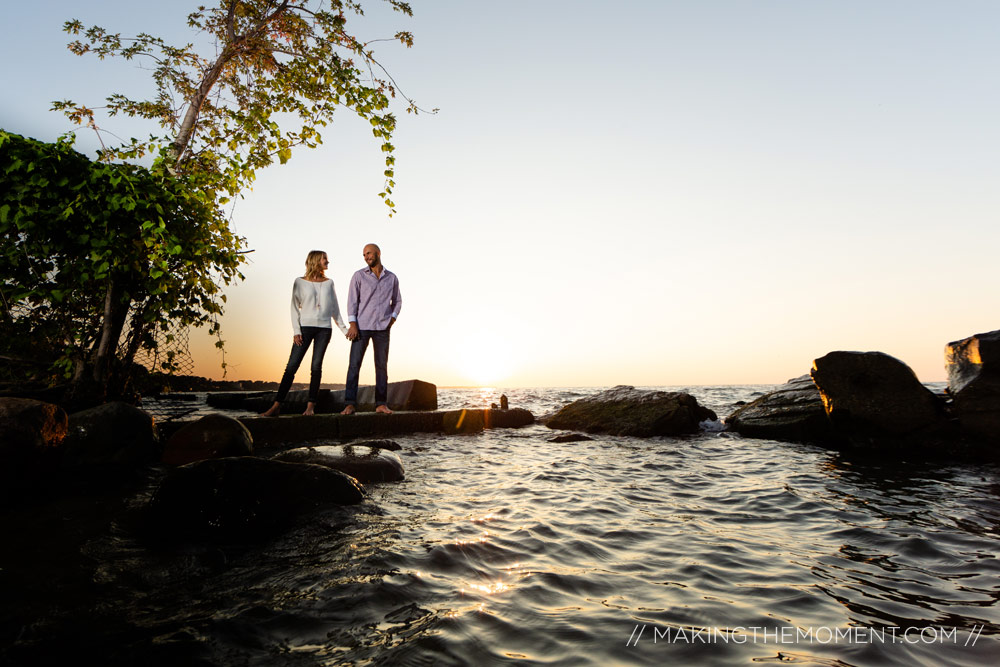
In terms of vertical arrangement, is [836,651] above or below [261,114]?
below

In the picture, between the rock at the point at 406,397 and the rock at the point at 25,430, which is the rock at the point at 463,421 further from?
the rock at the point at 25,430

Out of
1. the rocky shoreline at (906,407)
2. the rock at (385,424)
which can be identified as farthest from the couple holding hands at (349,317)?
the rocky shoreline at (906,407)

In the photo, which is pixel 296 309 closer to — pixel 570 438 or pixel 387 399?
pixel 387 399

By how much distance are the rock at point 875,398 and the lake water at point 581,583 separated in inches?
120

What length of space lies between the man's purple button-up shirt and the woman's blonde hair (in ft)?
2.38

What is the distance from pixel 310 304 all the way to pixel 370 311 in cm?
104

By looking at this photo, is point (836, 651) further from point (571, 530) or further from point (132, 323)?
point (132, 323)

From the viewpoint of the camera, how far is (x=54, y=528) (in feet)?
11.0

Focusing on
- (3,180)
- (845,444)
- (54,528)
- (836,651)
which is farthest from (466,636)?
(845,444)

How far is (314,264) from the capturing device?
8.03 metres

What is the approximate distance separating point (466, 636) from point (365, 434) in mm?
7054

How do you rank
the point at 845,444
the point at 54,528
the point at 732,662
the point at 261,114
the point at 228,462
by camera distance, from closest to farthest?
the point at 732,662
the point at 54,528
the point at 228,462
the point at 261,114
the point at 845,444

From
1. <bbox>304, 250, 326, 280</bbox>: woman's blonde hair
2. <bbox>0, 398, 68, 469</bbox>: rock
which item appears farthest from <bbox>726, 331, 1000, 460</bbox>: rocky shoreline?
<bbox>0, 398, 68, 469</bbox>: rock

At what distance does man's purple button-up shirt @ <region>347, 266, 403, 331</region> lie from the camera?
8.56 m
